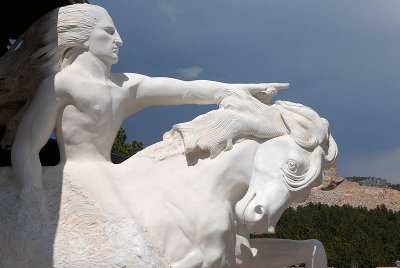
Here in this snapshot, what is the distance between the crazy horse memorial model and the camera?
246 cm

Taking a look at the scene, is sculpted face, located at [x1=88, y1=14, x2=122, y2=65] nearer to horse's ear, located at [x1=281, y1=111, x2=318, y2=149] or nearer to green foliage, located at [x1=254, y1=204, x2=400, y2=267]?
horse's ear, located at [x1=281, y1=111, x2=318, y2=149]

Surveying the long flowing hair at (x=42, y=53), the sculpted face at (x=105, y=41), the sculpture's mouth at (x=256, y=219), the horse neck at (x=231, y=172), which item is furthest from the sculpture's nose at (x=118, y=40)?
the sculpture's mouth at (x=256, y=219)

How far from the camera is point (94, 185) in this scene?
2.55 meters

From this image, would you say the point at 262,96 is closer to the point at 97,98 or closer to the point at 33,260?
the point at 97,98

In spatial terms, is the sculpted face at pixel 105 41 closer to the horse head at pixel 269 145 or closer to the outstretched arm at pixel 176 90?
the outstretched arm at pixel 176 90

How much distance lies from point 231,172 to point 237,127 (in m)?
0.19

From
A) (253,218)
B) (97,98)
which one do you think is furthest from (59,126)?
(253,218)

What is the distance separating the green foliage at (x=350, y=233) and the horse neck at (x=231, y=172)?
16.4 meters

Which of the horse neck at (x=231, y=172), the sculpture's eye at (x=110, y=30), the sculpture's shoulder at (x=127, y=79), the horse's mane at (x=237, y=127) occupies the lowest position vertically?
the horse neck at (x=231, y=172)

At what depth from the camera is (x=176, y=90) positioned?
2836mm

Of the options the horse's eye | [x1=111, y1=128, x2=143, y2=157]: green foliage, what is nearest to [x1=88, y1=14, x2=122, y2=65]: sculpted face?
the horse's eye

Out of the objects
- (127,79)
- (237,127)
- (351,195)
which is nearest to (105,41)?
(127,79)

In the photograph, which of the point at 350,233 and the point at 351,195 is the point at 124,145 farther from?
the point at 351,195

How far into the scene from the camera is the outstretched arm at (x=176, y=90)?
2809 millimetres
